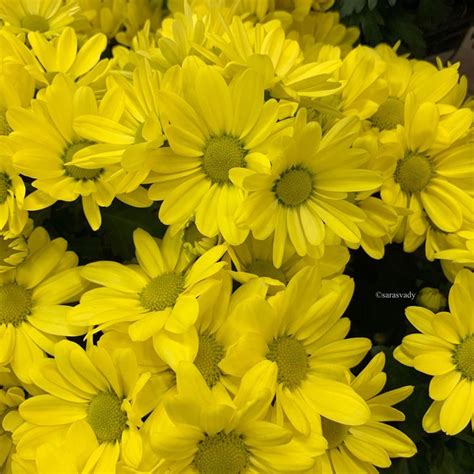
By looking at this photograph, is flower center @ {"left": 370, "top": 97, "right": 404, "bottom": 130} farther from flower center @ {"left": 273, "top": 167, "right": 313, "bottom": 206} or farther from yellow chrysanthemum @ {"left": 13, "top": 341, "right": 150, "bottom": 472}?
yellow chrysanthemum @ {"left": 13, "top": 341, "right": 150, "bottom": 472}

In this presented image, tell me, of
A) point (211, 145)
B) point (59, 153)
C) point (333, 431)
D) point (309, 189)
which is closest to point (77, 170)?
point (59, 153)

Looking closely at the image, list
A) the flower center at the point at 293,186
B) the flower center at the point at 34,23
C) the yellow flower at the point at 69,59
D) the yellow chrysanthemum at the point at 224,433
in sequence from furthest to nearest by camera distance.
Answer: the flower center at the point at 34,23
the yellow flower at the point at 69,59
the flower center at the point at 293,186
the yellow chrysanthemum at the point at 224,433

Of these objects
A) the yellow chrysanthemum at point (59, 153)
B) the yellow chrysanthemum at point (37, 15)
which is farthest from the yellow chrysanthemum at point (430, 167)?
the yellow chrysanthemum at point (37, 15)

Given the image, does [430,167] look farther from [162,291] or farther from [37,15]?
[37,15]

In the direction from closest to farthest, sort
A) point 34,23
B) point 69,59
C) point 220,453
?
point 220,453 < point 69,59 < point 34,23

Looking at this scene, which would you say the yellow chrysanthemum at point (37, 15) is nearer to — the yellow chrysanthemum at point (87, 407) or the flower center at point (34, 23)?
the flower center at point (34, 23)

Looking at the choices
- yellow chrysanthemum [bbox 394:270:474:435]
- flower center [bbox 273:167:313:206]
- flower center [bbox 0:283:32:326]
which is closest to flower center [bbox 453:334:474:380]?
yellow chrysanthemum [bbox 394:270:474:435]
